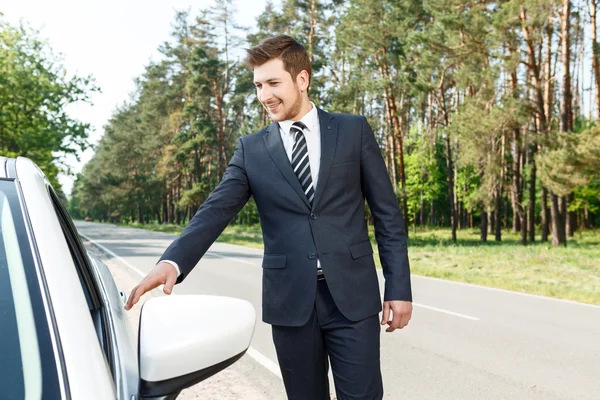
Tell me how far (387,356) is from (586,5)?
25940 mm

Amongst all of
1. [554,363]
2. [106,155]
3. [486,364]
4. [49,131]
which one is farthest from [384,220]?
[106,155]

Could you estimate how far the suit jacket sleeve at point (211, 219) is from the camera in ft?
7.36

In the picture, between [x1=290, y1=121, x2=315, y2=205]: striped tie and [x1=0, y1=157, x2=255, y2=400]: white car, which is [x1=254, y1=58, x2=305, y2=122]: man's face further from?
[x1=0, y1=157, x2=255, y2=400]: white car

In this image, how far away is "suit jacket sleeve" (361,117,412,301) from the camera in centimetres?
256

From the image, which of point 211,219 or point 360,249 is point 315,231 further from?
point 211,219

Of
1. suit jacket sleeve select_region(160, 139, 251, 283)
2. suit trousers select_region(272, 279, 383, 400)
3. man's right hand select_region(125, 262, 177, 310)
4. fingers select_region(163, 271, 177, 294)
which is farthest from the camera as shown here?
suit trousers select_region(272, 279, 383, 400)

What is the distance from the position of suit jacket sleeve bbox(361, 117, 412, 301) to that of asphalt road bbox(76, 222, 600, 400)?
9.76ft

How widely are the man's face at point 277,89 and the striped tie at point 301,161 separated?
94mm

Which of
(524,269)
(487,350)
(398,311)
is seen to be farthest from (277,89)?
(524,269)

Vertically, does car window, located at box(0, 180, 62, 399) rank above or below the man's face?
below

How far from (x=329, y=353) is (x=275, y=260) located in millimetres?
448

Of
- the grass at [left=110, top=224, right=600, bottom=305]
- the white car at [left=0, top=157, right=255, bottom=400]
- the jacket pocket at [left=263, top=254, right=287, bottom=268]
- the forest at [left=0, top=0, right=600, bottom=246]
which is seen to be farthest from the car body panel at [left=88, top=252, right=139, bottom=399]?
the forest at [left=0, top=0, right=600, bottom=246]

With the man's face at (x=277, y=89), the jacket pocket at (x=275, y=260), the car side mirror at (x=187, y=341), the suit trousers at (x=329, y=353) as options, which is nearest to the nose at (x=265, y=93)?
the man's face at (x=277, y=89)

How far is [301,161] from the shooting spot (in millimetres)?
2598
